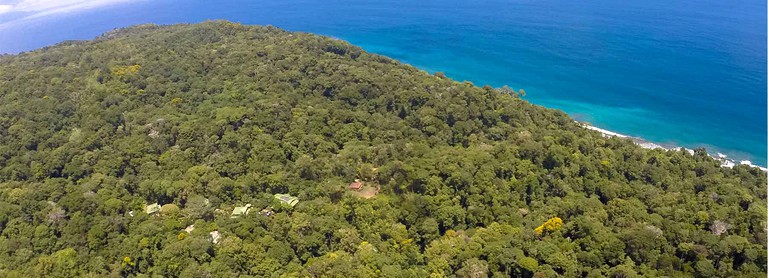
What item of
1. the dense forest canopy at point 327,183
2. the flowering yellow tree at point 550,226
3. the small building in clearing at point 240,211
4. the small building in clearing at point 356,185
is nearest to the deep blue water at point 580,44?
the dense forest canopy at point 327,183

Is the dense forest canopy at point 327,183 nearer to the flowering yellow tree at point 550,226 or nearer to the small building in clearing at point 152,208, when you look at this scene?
the flowering yellow tree at point 550,226

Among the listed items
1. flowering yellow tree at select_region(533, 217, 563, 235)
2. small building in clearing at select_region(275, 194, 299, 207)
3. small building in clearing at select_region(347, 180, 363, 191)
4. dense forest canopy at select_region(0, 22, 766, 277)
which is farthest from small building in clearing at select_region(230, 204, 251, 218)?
flowering yellow tree at select_region(533, 217, 563, 235)

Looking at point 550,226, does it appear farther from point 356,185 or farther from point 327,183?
point 327,183

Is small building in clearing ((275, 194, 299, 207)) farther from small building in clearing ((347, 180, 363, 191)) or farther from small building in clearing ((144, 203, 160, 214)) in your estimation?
small building in clearing ((144, 203, 160, 214))

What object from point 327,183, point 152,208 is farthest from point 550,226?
point 152,208

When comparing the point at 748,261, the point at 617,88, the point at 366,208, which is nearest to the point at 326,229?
the point at 366,208

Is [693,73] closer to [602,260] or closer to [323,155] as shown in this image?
[602,260]
